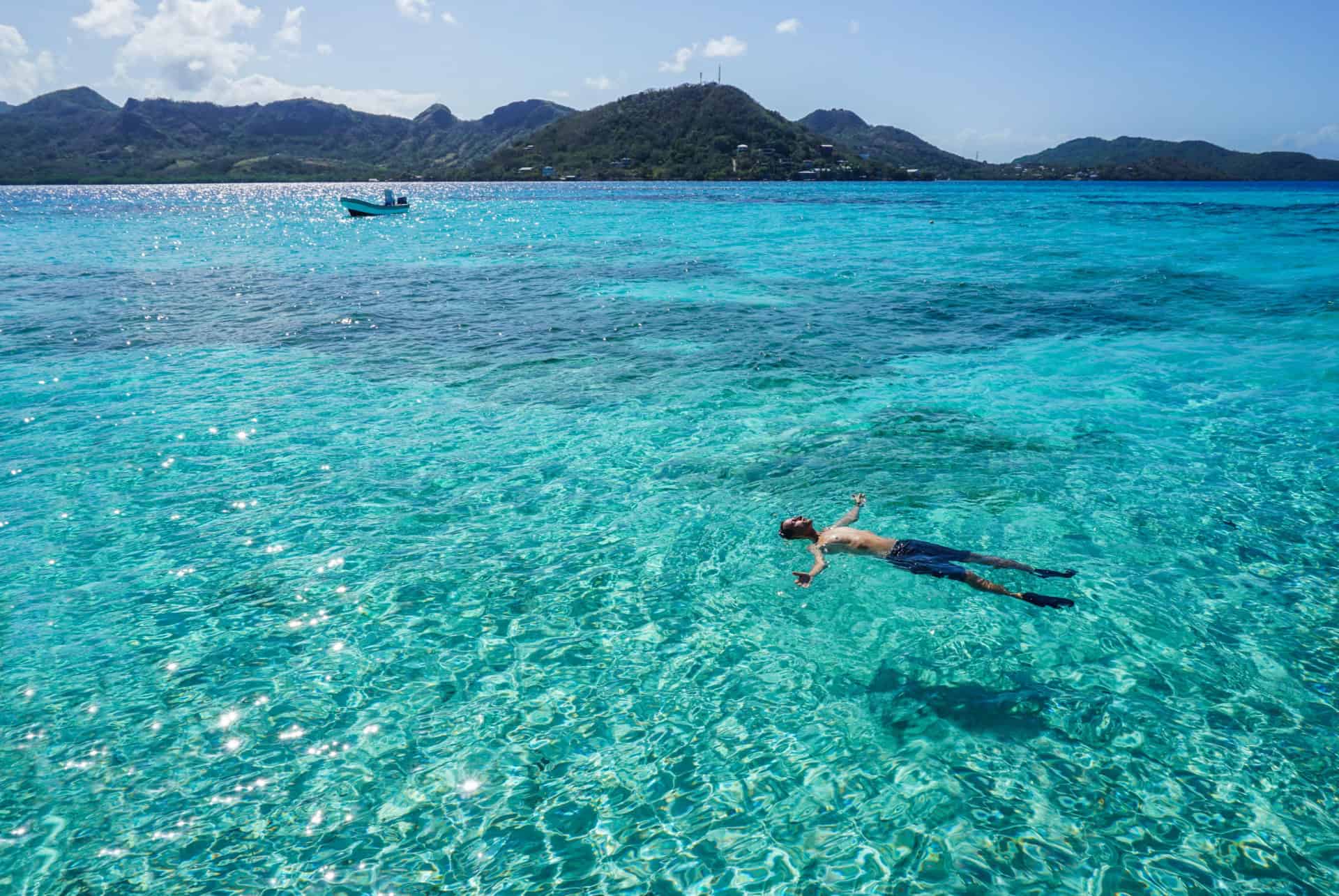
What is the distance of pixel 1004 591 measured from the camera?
866 cm

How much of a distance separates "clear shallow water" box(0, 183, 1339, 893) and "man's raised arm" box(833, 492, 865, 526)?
0.48 m

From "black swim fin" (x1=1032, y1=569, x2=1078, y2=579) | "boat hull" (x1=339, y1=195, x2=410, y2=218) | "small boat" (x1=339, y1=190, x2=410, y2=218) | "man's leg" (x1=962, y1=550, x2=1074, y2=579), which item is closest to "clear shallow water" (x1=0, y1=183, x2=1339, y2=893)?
"black swim fin" (x1=1032, y1=569, x2=1078, y2=579)

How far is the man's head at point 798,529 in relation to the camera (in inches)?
402

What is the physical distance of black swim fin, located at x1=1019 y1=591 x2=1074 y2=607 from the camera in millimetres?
8477

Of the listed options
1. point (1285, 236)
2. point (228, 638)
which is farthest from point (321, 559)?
point (1285, 236)

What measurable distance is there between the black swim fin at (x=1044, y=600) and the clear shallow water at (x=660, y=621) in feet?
1.16

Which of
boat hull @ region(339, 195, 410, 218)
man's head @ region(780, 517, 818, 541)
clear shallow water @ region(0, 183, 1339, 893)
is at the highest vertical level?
boat hull @ region(339, 195, 410, 218)

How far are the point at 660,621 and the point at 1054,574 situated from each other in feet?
17.1

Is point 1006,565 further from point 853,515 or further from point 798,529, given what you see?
point 798,529

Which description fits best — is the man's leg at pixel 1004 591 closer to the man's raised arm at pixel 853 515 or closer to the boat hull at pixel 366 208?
the man's raised arm at pixel 853 515

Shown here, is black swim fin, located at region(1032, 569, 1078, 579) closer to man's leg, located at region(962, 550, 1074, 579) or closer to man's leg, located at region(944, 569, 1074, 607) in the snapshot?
man's leg, located at region(962, 550, 1074, 579)

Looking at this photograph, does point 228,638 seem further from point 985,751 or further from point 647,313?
point 647,313

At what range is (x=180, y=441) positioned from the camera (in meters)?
14.4

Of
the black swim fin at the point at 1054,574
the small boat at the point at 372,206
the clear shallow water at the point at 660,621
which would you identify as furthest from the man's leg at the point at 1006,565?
the small boat at the point at 372,206
